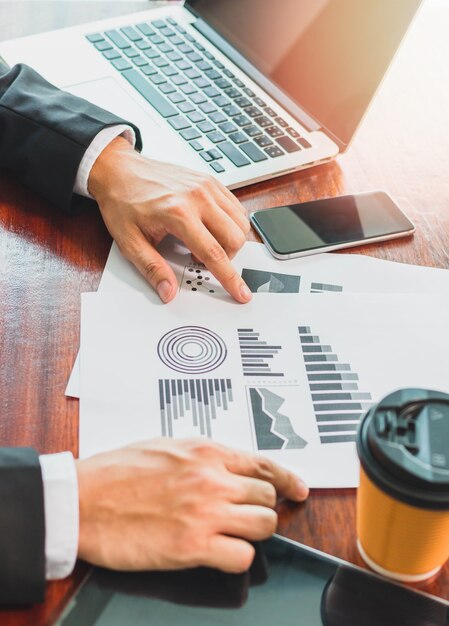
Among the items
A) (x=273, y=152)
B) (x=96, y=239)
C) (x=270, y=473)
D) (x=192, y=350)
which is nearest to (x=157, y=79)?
(x=273, y=152)

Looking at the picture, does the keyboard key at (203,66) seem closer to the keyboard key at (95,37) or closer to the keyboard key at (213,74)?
the keyboard key at (213,74)

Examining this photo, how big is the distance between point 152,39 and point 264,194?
15.8 inches

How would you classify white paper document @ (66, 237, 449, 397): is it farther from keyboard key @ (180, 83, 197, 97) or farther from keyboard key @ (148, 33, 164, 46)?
keyboard key @ (148, 33, 164, 46)

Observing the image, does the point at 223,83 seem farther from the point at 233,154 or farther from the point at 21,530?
the point at 21,530

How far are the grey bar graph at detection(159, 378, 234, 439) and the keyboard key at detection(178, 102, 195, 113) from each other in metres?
0.49

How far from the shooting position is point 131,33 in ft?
4.17

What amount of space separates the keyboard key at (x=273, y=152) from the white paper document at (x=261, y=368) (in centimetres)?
26

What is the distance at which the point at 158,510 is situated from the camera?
625mm

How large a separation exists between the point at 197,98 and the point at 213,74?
0.23 ft

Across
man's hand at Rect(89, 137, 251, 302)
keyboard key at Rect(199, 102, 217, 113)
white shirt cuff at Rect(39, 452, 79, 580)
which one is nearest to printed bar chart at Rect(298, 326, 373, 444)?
man's hand at Rect(89, 137, 251, 302)

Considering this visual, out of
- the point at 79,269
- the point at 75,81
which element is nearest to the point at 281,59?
the point at 75,81

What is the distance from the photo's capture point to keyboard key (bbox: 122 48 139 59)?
1223 mm

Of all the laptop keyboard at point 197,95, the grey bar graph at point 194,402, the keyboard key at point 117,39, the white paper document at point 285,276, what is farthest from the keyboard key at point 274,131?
the grey bar graph at point 194,402

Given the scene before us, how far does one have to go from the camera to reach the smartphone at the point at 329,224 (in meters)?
0.93
